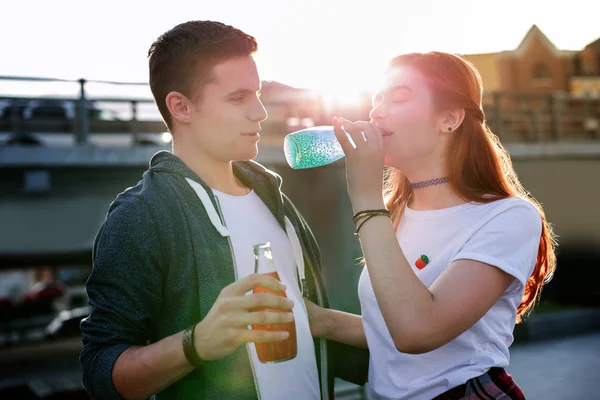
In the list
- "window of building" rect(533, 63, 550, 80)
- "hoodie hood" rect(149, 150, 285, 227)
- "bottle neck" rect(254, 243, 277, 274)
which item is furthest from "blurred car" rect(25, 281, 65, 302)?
"bottle neck" rect(254, 243, 277, 274)

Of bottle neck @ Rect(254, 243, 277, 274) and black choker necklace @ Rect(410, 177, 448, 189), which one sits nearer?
bottle neck @ Rect(254, 243, 277, 274)

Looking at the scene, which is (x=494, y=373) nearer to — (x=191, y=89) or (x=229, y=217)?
(x=229, y=217)

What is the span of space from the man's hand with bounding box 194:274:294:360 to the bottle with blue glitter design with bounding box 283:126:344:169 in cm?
88

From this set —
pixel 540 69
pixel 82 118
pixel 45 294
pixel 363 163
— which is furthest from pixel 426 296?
pixel 540 69

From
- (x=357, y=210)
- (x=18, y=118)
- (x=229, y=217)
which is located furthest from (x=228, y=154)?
(x=18, y=118)

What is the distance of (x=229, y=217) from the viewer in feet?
8.98

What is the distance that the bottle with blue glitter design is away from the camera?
9.46ft

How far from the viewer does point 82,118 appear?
49.1 feet

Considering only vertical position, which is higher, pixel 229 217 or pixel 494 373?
pixel 229 217

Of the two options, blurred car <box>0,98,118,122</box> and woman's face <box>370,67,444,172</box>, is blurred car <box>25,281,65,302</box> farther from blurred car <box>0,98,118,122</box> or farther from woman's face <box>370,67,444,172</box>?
woman's face <box>370,67,444,172</box>

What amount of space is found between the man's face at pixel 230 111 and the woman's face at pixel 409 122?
47 cm

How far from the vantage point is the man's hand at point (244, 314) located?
205 cm

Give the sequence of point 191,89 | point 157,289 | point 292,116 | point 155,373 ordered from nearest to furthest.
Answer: point 155,373, point 157,289, point 191,89, point 292,116

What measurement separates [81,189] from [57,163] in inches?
43.5
